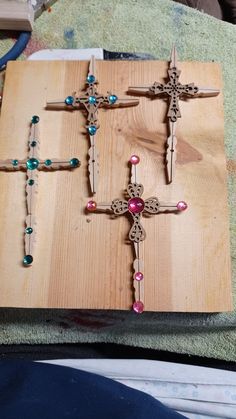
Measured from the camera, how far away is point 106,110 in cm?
73

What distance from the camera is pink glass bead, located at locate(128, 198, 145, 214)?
664mm

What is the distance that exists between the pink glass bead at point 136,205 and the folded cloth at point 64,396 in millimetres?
228

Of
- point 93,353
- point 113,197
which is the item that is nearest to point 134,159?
point 113,197

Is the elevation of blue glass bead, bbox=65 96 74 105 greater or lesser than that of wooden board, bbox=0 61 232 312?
greater

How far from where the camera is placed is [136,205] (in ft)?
2.18

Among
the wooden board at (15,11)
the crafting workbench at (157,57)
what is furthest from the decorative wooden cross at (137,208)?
the wooden board at (15,11)

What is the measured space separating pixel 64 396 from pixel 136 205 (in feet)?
0.87

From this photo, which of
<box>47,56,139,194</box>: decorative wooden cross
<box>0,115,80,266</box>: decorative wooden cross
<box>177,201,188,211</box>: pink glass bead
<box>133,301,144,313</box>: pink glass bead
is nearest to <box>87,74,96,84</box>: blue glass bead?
<box>47,56,139,194</box>: decorative wooden cross

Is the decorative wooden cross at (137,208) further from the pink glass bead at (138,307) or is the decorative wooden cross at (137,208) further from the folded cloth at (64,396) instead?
the folded cloth at (64,396)

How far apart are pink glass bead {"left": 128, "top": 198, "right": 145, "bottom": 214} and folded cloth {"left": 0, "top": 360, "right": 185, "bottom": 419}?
228 millimetres

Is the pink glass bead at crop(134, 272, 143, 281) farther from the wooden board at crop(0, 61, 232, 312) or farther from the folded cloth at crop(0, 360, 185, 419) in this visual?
the folded cloth at crop(0, 360, 185, 419)

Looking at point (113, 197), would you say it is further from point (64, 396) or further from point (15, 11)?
point (15, 11)

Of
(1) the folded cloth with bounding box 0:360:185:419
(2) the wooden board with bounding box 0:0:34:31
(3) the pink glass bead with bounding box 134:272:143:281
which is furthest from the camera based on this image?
(2) the wooden board with bounding box 0:0:34:31

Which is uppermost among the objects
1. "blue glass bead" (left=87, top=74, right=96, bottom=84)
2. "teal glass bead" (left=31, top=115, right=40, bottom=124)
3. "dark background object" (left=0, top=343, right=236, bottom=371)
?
"blue glass bead" (left=87, top=74, right=96, bottom=84)
